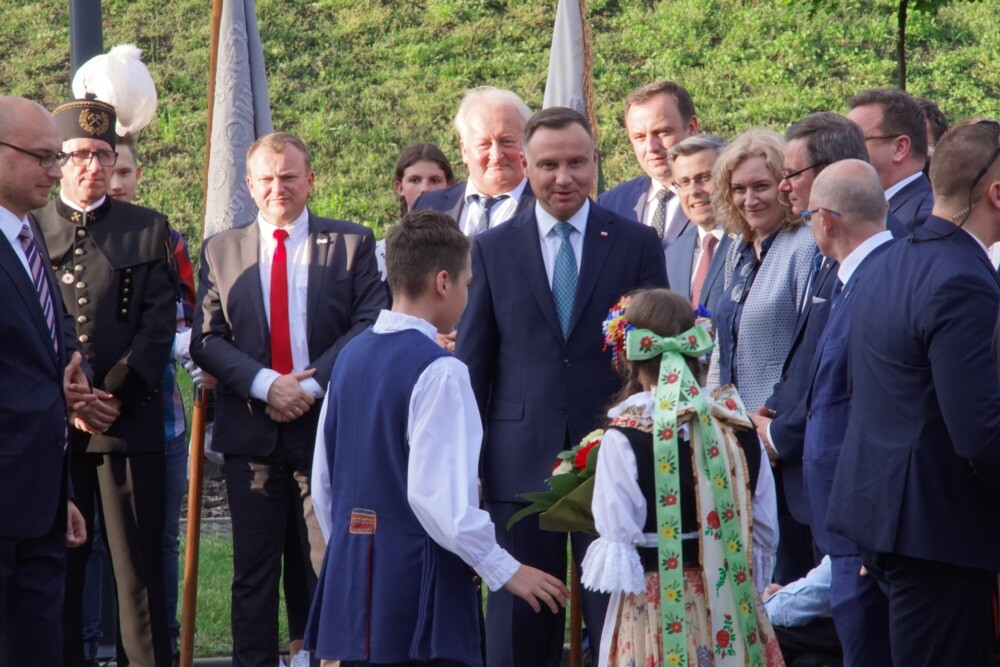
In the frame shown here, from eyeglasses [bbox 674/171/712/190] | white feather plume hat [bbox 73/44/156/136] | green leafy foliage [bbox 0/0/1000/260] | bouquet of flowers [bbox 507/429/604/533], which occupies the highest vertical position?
green leafy foliage [bbox 0/0/1000/260]

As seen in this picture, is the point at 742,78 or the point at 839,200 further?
the point at 742,78

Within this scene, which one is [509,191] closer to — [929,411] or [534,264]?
[534,264]

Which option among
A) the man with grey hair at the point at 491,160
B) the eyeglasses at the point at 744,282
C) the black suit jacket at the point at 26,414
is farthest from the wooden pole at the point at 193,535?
the eyeglasses at the point at 744,282

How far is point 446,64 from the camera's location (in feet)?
51.7

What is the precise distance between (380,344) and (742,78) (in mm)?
11556

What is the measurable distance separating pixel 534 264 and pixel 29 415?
76.0 inches

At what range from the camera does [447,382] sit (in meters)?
3.91

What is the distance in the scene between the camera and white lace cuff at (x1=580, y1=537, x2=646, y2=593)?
13.6 ft

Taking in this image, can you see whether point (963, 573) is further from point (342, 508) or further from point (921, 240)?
point (342, 508)

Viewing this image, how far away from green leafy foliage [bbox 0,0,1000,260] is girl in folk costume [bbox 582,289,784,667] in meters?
8.77

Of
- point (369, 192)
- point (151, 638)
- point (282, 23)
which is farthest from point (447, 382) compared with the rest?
point (282, 23)

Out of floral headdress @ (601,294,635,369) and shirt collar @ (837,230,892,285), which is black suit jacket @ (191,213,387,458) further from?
shirt collar @ (837,230,892,285)

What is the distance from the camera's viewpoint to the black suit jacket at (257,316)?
5805 millimetres

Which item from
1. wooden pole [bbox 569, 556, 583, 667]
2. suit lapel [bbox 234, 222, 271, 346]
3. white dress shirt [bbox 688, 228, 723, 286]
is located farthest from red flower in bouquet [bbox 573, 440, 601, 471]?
suit lapel [bbox 234, 222, 271, 346]
